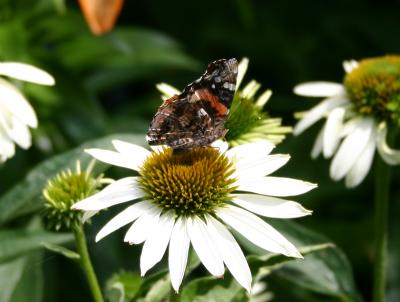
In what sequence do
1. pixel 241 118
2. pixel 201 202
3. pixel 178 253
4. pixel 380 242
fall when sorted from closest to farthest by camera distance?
pixel 178 253 < pixel 201 202 < pixel 241 118 < pixel 380 242

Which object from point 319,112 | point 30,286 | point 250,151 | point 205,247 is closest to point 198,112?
point 250,151

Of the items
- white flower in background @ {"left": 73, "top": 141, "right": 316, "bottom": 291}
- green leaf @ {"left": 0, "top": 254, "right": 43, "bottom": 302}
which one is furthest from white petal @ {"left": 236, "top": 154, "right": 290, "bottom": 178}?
green leaf @ {"left": 0, "top": 254, "right": 43, "bottom": 302}

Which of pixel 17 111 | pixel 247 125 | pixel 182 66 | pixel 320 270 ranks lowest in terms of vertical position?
pixel 320 270

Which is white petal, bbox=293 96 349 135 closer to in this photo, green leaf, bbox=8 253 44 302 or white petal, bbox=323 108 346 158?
white petal, bbox=323 108 346 158

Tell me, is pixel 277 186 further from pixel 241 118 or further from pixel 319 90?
pixel 319 90

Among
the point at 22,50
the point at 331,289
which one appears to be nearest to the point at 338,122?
the point at 331,289

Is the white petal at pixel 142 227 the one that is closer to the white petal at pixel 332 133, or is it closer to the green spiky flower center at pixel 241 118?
the green spiky flower center at pixel 241 118

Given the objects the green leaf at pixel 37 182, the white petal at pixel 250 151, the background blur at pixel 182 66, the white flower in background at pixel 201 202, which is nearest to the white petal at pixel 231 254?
the white flower in background at pixel 201 202
